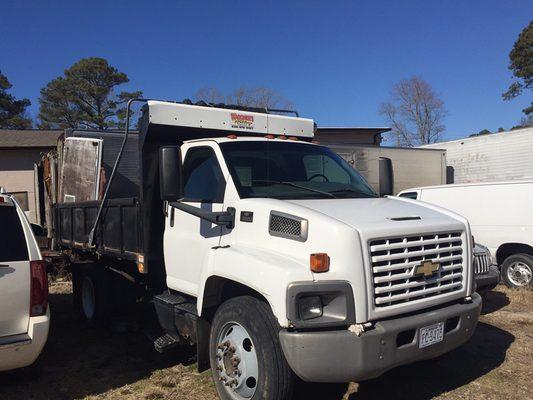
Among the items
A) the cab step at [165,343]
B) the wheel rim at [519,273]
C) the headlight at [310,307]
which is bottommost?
the wheel rim at [519,273]

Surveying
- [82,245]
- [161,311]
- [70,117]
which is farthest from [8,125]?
[161,311]

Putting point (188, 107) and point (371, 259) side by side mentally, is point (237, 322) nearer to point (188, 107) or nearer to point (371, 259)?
point (371, 259)

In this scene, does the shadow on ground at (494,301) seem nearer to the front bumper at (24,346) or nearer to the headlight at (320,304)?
the headlight at (320,304)

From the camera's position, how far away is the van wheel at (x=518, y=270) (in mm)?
8961

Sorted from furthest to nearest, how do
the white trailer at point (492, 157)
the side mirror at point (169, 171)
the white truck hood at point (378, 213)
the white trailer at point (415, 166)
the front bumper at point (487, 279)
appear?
the white trailer at point (415, 166) < the white trailer at point (492, 157) < the front bumper at point (487, 279) < the side mirror at point (169, 171) < the white truck hood at point (378, 213)

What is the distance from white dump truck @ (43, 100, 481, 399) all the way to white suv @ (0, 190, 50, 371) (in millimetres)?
1176

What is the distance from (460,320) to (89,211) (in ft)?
16.3

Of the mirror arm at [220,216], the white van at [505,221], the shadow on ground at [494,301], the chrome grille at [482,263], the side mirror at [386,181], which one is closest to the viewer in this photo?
the mirror arm at [220,216]

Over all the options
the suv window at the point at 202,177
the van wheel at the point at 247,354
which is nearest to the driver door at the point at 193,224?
the suv window at the point at 202,177

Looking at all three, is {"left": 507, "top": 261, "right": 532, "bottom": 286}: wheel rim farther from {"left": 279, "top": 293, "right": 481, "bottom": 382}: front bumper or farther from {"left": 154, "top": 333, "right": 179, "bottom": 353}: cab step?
{"left": 154, "top": 333, "right": 179, "bottom": 353}: cab step

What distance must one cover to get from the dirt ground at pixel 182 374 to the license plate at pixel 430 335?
924mm

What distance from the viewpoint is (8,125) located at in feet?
135

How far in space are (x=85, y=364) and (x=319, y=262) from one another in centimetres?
341

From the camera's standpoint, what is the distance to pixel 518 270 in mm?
9125
